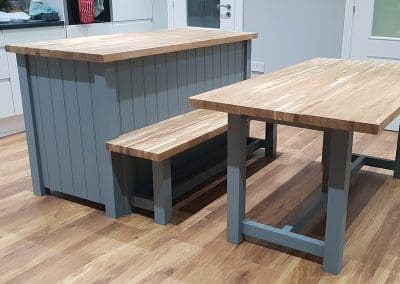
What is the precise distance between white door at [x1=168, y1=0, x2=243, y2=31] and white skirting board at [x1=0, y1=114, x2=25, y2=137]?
2011 millimetres

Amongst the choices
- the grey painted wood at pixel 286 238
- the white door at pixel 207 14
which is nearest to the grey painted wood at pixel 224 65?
the grey painted wood at pixel 286 238

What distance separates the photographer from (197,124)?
273cm

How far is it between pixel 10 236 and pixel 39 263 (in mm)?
338

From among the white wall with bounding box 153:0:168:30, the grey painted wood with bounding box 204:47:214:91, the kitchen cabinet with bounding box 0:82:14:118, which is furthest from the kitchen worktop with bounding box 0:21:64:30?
the grey painted wood with bounding box 204:47:214:91

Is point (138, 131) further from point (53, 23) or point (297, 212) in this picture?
point (53, 23)

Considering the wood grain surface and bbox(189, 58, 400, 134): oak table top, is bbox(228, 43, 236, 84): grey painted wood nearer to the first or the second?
the wood grain surface

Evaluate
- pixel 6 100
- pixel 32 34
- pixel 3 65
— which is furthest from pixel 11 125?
pixel 32 34

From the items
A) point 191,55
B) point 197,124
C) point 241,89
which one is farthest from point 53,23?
point 241,89

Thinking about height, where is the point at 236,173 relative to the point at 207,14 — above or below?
below

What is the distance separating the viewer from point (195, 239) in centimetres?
236

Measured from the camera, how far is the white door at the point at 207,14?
190 inches

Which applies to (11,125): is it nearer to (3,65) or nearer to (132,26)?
(3,65)

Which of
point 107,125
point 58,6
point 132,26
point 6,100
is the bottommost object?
point 6,100

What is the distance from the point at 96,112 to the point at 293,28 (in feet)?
8.74
